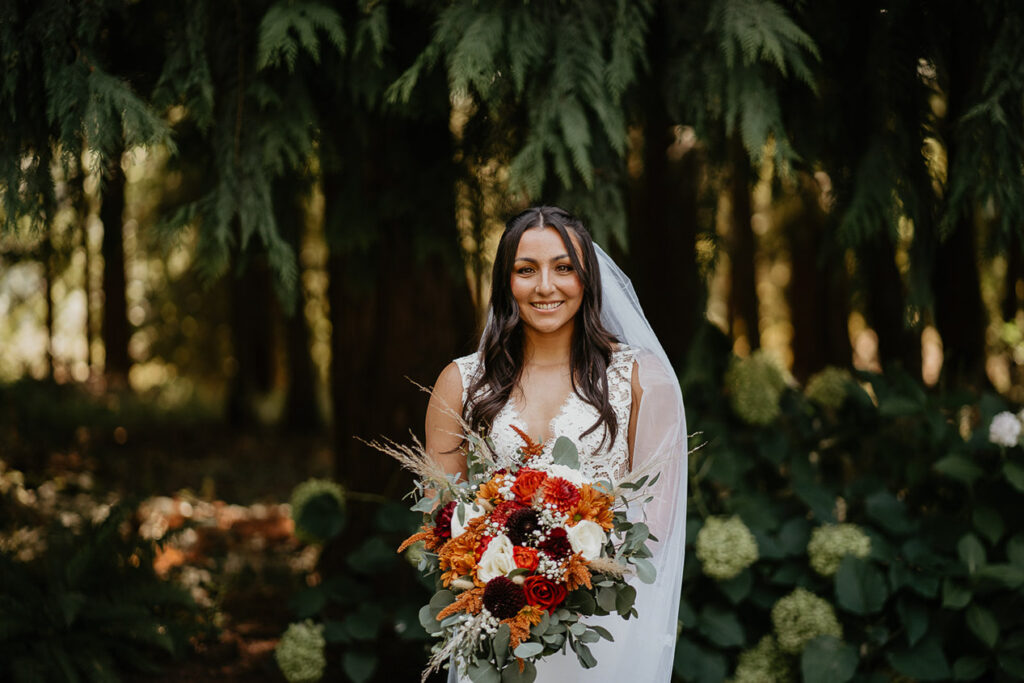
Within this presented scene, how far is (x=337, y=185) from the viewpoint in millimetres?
4352

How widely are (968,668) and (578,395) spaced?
94.8 inches

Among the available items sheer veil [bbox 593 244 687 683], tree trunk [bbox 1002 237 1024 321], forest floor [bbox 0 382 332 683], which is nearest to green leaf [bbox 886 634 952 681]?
sheer veil [bbox 593 244 687 683]

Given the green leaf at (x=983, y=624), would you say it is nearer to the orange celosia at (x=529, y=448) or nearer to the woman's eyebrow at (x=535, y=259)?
the orange celosia at (x=529, y=448)

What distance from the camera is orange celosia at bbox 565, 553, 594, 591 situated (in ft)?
7.04

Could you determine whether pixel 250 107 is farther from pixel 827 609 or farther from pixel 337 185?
pixel 827 609

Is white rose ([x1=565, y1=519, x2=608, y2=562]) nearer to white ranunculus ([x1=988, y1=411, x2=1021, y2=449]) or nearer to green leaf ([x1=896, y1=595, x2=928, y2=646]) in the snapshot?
green leaf ([x1=896, y1=595, x2=928, y2=646])

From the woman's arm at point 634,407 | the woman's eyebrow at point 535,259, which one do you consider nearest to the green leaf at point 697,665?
the woman's arm at point 634,407

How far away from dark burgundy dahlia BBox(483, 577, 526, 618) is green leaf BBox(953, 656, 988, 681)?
8.65ft

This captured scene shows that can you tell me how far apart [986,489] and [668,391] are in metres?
2.25

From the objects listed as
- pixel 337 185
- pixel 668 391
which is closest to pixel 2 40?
pixel 337 185

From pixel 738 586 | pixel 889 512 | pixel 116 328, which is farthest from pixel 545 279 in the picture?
pixel 116 328

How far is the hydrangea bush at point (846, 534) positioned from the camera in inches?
148

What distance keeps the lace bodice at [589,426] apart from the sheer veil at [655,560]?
5cm

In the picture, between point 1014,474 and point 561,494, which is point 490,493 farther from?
point 1014,474
